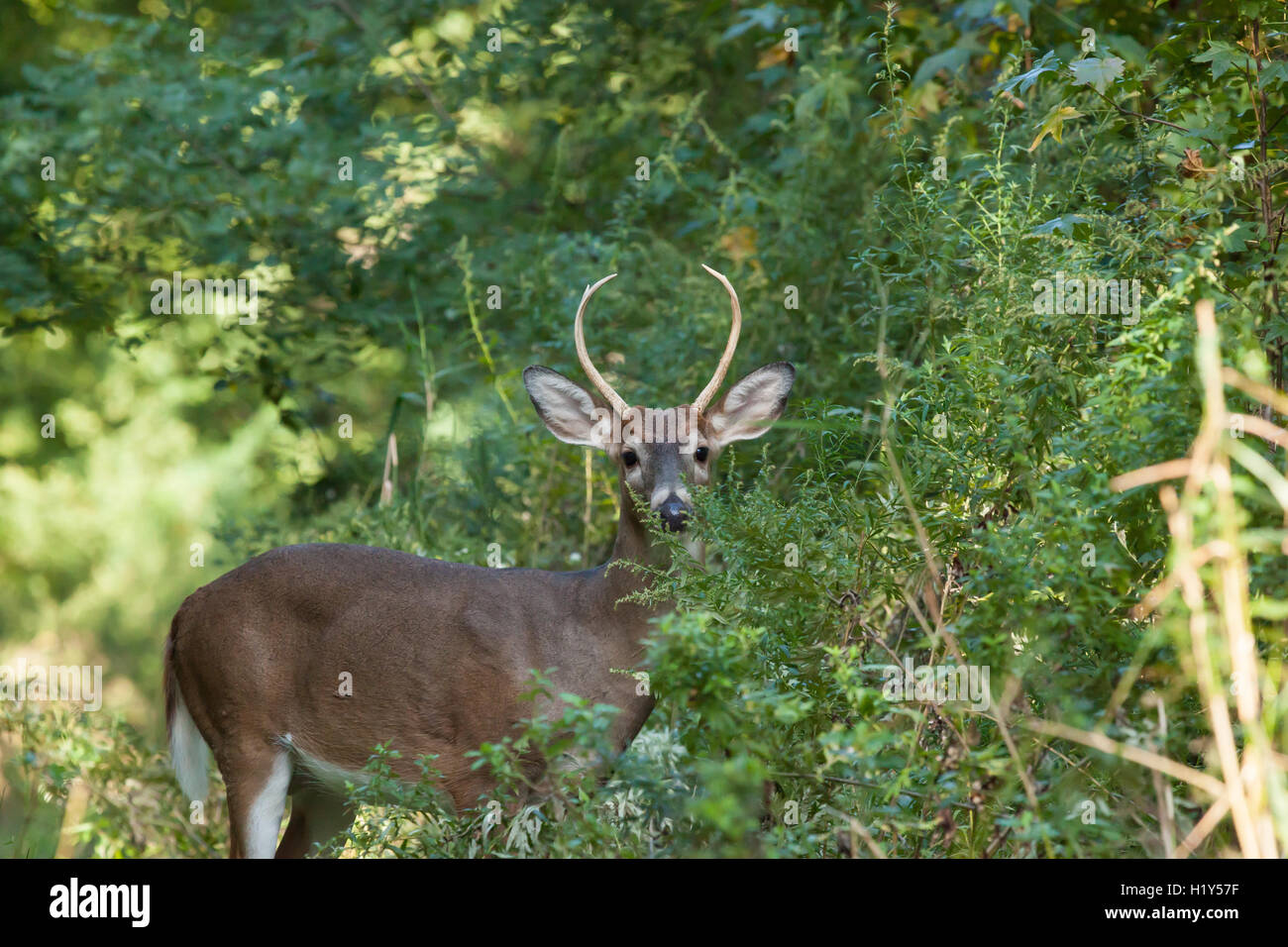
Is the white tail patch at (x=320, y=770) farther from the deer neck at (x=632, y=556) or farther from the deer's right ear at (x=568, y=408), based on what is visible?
the deer's right ear at (x=568, y=408)

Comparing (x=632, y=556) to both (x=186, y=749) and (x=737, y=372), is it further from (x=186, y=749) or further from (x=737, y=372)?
(x=186, y=749)

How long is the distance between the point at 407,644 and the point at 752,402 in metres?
1.48

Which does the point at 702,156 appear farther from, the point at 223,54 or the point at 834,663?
the point at 834,663

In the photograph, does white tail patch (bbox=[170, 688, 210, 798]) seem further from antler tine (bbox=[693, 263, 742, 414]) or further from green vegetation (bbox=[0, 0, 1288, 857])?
antler tine (bbox=[693, 263, 742, 414])

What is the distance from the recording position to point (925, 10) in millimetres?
6988

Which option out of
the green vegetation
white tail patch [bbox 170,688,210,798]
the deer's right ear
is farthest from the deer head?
white tail patch [bbox 170,688,210,798]

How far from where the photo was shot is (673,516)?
176 inches

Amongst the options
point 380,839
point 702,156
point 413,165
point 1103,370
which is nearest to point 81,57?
point 413,165

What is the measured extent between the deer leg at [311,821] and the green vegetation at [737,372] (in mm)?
125

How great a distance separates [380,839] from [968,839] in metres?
1.60

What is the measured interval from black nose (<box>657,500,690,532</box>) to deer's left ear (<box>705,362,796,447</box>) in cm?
67

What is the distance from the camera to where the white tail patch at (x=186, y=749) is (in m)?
5.23

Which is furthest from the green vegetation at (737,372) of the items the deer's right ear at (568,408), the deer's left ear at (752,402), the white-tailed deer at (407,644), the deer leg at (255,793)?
the deer's right ear at (568,408)

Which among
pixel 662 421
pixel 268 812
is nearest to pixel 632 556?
pixel 662 421
